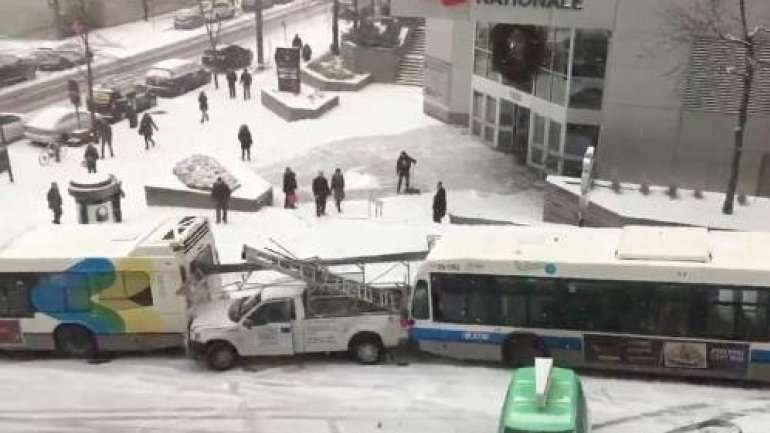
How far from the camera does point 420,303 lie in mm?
15641

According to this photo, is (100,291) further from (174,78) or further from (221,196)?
(174,78)

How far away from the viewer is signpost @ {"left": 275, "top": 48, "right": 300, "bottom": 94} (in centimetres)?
3772

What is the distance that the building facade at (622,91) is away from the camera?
24000 mm

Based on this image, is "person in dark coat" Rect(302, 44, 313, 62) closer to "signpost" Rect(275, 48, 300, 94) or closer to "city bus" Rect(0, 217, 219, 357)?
"signpost" Rect(275, 48, 300, 94)

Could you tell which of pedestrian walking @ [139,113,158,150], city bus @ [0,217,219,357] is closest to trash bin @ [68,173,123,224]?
city bus @ [0,217,219,357]

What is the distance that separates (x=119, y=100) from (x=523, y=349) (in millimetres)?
25051

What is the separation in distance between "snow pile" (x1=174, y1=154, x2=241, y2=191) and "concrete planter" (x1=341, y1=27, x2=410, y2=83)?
16401 millimetres

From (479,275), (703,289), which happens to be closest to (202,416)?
(479,275)

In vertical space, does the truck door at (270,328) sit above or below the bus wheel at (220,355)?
above

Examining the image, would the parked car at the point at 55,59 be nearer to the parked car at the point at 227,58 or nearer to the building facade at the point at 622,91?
the parked car at the point at 227,58

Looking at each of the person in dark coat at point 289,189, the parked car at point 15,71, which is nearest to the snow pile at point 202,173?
the person in dark coat at point 289,189

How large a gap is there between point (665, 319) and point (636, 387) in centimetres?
126

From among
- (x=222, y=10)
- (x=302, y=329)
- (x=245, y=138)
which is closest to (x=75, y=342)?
(x=302, y=329)

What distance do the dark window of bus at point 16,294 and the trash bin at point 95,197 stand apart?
6.00 meters
